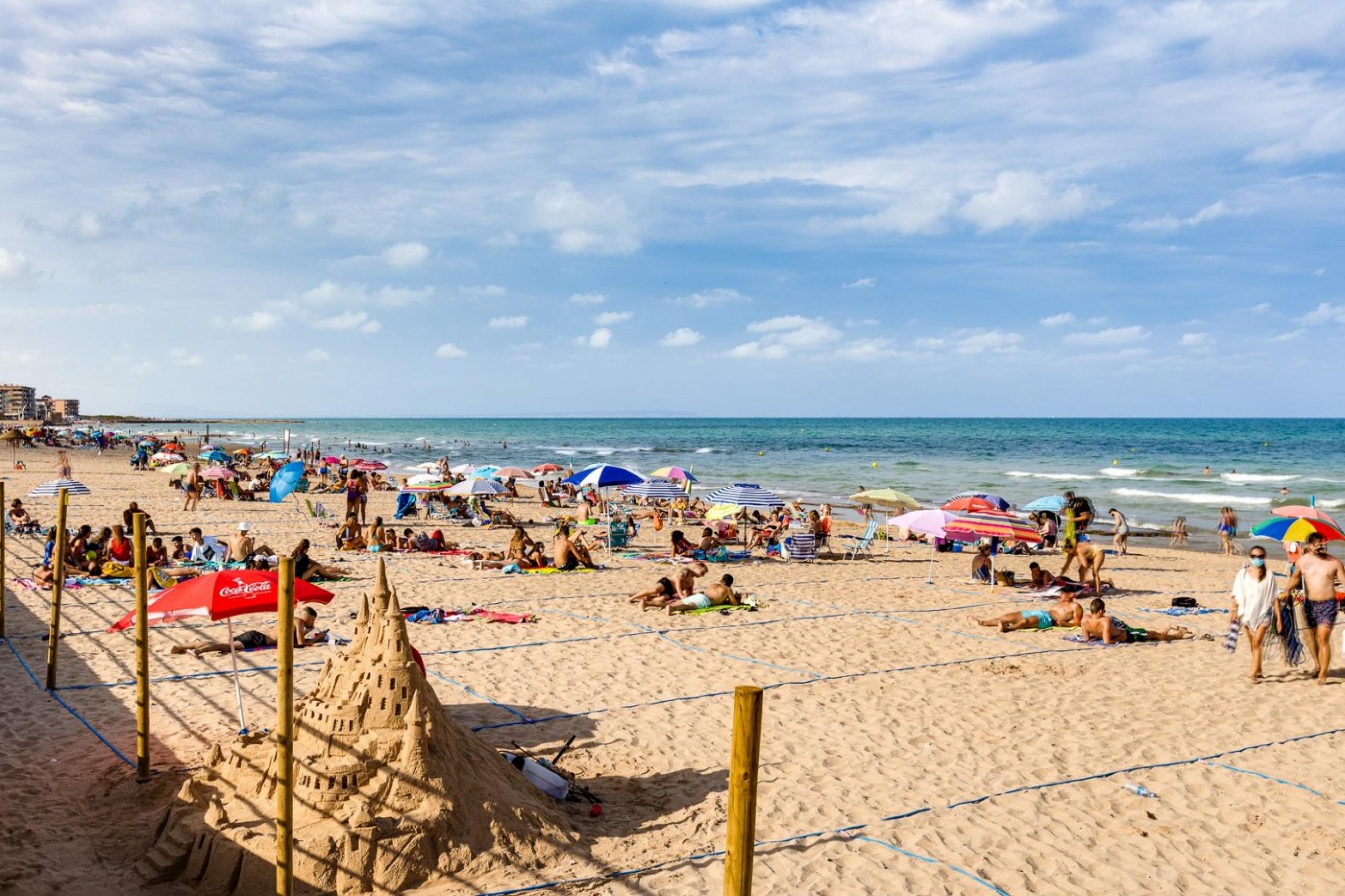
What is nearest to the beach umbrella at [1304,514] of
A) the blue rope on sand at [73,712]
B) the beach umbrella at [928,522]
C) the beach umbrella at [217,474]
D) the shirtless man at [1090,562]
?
the shirtless man at [1090,562]

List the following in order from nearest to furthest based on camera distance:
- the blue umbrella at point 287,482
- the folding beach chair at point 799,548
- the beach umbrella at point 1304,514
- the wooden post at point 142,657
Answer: the wooden post at point 142,657, the beach umbrella at point 1304,514, the folding beach chair at point 799,548, the blue umbrella at point 287,482

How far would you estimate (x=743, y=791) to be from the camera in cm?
400

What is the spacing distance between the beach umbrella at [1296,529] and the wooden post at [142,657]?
1447cm

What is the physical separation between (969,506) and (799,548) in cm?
434

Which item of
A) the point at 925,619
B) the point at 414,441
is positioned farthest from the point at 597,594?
the point at 414,441

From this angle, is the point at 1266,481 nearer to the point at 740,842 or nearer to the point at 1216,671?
the point at 1216,671

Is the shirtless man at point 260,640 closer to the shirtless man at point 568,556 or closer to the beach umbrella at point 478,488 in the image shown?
the shirtless man at point 568,556

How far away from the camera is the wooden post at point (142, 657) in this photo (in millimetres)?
6949

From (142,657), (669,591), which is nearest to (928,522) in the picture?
(669,591)

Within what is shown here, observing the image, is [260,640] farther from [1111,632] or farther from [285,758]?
[1111,632]

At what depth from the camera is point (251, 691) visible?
9664mm

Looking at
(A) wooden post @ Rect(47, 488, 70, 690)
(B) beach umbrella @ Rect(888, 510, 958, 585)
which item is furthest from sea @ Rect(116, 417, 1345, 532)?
(A) wooden post @ Rect(47, 488, 70, 690)

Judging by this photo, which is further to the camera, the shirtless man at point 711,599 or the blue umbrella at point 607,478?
the blue umbrella at point 607,478

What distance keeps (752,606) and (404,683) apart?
30.4 ft
